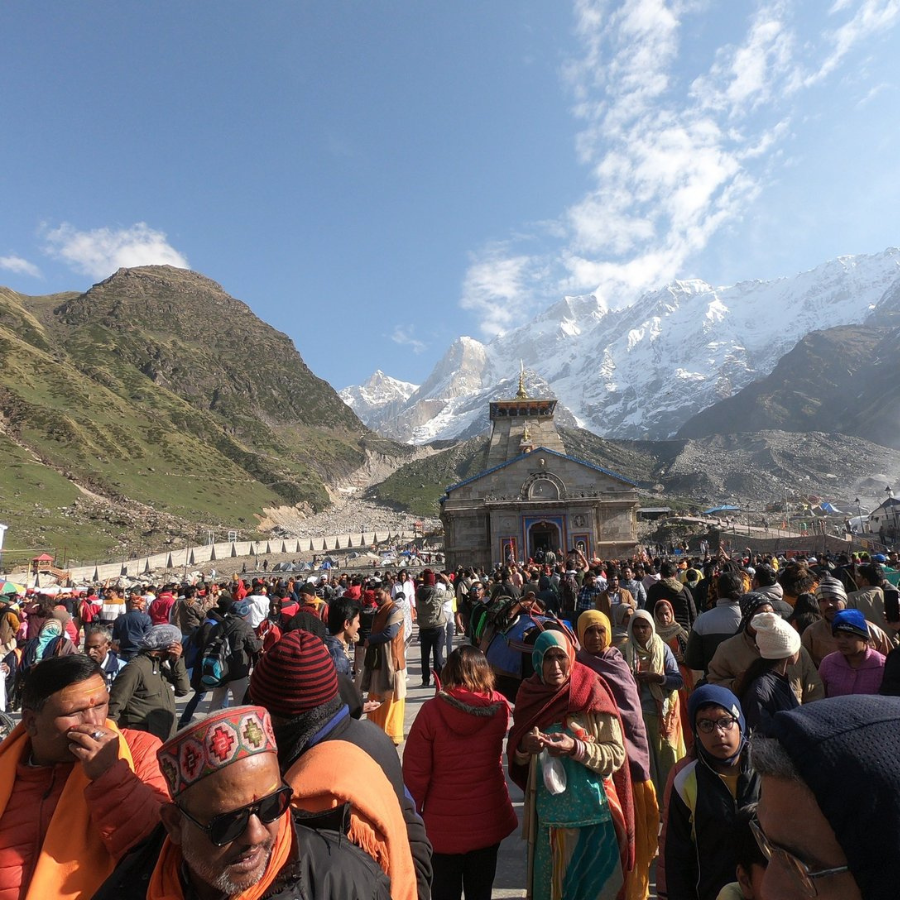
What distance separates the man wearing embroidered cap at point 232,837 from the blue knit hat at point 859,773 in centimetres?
120

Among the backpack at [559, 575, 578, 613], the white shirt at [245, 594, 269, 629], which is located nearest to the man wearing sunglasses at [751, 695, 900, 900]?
the white shirt at [245, 594, 269, 629]

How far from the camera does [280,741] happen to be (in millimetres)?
2445

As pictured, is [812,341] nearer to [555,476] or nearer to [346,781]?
[555,476]

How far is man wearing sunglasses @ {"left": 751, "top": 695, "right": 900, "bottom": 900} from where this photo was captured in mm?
1146

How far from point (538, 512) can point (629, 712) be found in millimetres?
30693

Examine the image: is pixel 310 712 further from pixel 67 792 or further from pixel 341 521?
pixel 341 521

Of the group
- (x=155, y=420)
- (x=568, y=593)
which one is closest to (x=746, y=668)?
(x=568, y=593)

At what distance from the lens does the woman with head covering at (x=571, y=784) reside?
10.7ft

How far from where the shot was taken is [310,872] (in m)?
1.67

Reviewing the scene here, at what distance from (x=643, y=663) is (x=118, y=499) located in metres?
70.9

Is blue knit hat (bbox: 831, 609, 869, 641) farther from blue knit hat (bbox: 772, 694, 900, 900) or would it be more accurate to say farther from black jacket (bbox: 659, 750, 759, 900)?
blue knit hat (bbox: 772, 694, 900, 900)

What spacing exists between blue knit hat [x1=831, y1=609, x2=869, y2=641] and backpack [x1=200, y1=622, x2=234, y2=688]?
5.85 meters

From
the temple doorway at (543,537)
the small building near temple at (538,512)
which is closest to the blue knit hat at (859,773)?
the small building near temple at (538,512)

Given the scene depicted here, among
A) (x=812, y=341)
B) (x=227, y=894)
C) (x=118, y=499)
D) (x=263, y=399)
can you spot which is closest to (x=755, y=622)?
(x=227, y=894)
